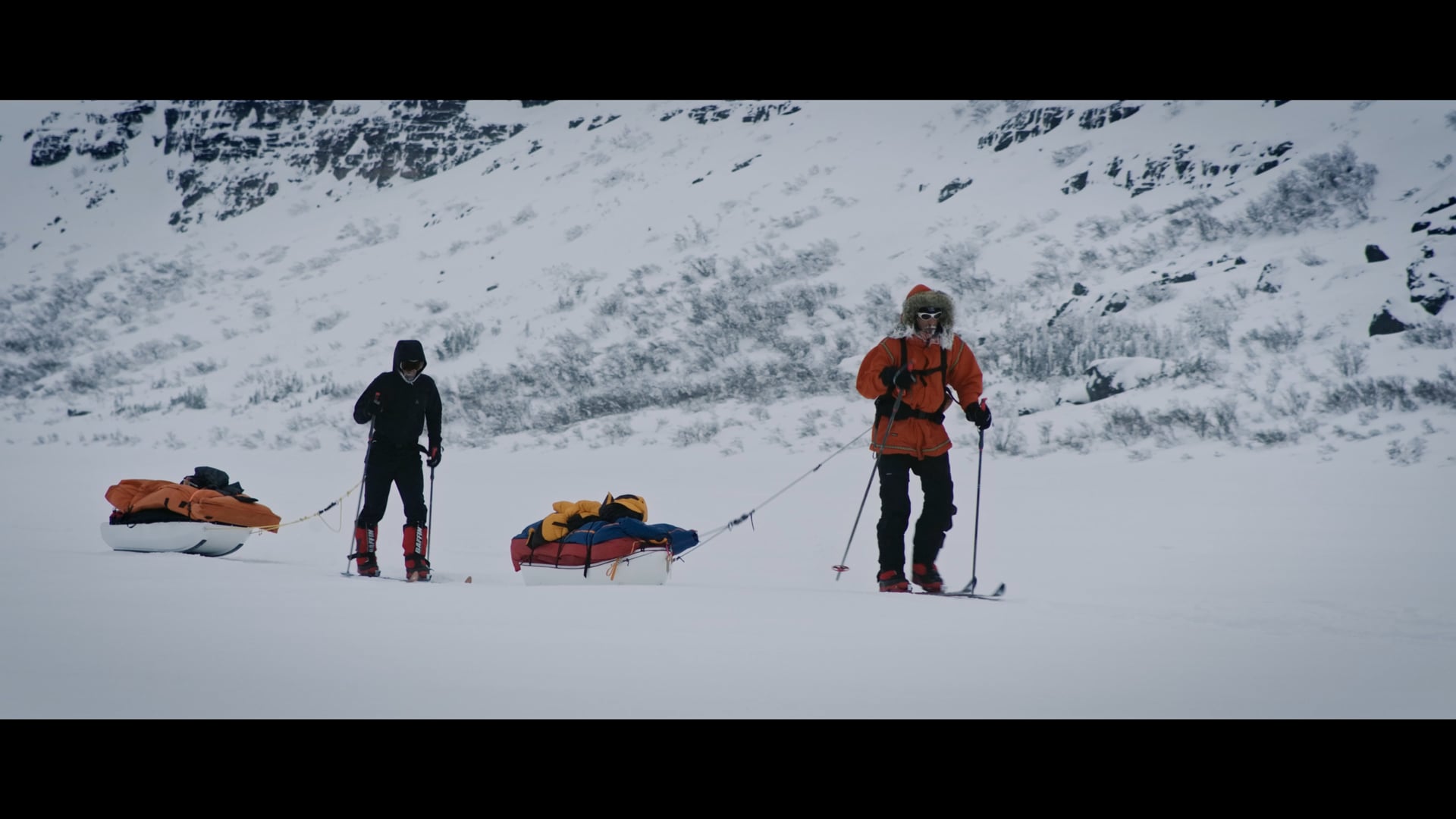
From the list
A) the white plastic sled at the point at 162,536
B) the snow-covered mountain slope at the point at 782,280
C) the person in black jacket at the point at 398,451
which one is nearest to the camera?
the person in black jacket at the point at 398,451

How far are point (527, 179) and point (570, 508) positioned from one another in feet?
90.6

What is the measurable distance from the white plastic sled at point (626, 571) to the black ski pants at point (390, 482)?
3.86 ft

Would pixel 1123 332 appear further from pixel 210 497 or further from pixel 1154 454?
pixel 210 497

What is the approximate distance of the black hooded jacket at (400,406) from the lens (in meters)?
6.22

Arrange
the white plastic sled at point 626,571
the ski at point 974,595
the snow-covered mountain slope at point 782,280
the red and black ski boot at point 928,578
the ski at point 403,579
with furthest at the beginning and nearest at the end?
the snow-covered mountain slope at point 782,280 → the ski at point 403,579 → the white plastic sled at point 626,571 → the red and black ski boot at point 928,578 → the ski at point 974,595

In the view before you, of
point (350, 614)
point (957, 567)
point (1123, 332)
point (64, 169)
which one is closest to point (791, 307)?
point (1123, 332)

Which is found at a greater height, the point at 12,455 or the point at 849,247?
the point at 849,247

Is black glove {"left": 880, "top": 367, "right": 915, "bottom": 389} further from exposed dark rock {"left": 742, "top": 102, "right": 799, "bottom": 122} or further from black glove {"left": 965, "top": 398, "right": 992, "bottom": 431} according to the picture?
exposed dark rock {"left": 742, "top": 102, "right": 799, "bottom": 122}

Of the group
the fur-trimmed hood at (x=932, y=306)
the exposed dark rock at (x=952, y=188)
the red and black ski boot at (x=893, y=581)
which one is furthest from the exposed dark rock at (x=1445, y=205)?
the red and black ski boot at (x=893, y=581)

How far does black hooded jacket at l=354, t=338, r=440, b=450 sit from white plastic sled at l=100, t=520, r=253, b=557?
52.2 inches

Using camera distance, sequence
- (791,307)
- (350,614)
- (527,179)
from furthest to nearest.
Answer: (527,179)
(791,307)
(350,614)

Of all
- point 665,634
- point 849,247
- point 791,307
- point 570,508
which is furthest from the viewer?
point 849,247

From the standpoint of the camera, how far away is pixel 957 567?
6492 millimetres

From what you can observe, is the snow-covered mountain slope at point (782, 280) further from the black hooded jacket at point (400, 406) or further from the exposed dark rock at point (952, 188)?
the black hooded jacket at point (400, 406)
